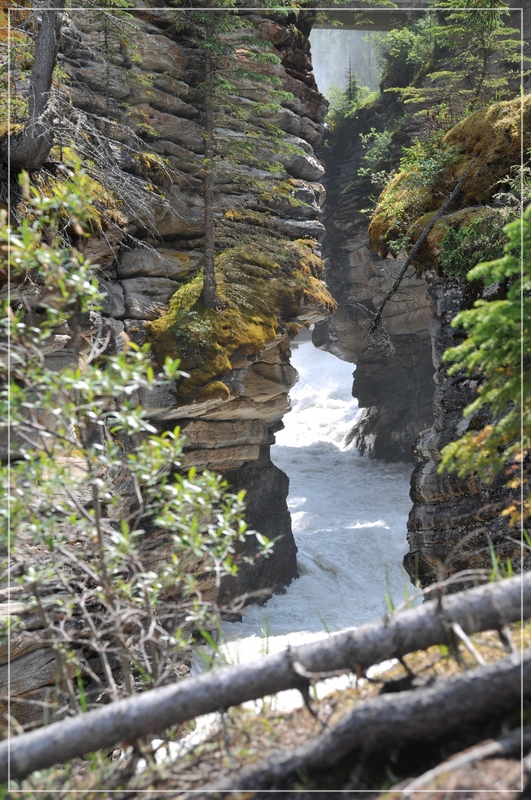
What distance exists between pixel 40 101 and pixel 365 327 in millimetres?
18701

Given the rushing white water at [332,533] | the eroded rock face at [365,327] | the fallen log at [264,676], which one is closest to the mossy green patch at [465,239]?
the rushing white water at [332,533]

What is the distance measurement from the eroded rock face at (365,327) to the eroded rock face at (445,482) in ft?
50.1

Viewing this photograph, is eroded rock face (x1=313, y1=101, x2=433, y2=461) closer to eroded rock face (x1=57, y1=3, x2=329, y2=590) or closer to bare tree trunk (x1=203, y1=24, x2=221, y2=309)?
eroded rock face (x1=57, y1=3, x2=329, y2=590)

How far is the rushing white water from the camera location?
14.1 meters

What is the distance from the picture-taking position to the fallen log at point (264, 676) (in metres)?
2.54

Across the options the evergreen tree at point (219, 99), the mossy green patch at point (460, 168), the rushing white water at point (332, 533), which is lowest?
the rushing white water at point (332, 533)

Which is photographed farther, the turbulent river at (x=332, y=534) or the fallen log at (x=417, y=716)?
the turbulent river at (x=332, y=534)

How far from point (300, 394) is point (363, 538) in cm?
1838

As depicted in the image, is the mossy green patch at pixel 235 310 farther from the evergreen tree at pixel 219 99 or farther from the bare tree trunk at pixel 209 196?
the evergreen tree at pixel 219 99

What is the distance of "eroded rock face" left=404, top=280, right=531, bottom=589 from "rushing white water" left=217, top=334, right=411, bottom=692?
1.00 m

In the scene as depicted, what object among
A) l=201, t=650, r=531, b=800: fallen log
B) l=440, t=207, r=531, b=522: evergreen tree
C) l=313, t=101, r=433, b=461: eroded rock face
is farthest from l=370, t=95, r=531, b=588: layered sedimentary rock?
l=313, t=101, r=433, b=461: eroded rock face

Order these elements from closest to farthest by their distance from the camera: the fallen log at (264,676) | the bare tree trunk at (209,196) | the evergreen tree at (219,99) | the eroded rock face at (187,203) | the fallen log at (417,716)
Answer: the fallen log at (417,716) < the fallen log at (264,676) < the eroded rock face at (187,203) < the evergreen tree at (219,99) < the bare tree trunk at (209,196)

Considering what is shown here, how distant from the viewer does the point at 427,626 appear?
8.86 feet

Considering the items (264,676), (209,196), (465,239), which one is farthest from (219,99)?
(264,676)
